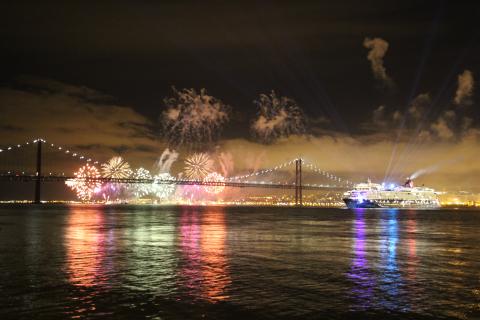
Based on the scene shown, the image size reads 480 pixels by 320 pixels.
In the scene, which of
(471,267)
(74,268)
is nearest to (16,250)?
(74,268)

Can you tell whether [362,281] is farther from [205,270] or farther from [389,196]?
[389,196]

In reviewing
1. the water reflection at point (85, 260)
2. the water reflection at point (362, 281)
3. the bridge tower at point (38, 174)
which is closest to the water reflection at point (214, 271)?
the water reflection at point (85, 260)

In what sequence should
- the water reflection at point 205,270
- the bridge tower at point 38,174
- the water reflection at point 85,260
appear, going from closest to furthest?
the water reflection at point 205,270 < the water reflection at point 85,260 < the bridge tower at point 38,174

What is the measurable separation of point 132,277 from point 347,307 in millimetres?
7968

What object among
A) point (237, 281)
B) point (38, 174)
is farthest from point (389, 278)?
point (38, 174)

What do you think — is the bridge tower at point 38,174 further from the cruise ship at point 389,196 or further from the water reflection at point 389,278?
the water reflection at point 389,278

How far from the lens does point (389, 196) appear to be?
16212 cm

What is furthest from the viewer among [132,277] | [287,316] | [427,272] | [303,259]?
[303,259]

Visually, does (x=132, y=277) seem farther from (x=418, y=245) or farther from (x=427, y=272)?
(x=418, y=245)

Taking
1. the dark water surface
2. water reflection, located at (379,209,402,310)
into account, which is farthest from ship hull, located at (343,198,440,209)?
water reflection, located at (379,209,402,310)

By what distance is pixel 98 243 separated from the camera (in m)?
32.2

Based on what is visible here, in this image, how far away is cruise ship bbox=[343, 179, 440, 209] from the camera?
160 metres

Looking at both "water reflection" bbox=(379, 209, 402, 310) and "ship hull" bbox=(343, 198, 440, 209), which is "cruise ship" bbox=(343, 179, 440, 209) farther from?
"water reflection" bbox=(379, 209, 402, 310)

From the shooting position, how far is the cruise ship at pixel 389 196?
160 metres
